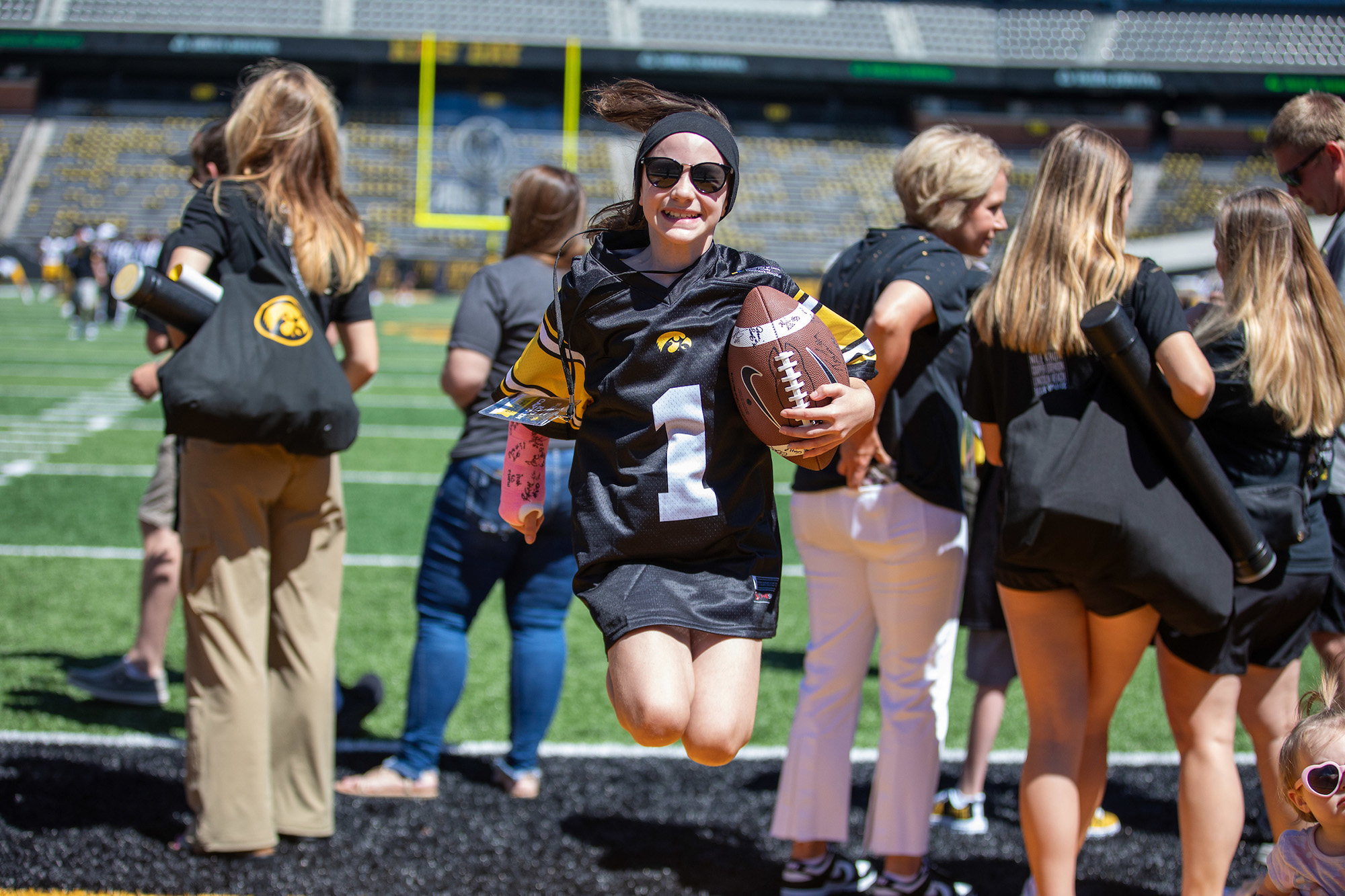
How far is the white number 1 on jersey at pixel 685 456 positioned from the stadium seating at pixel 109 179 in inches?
1292

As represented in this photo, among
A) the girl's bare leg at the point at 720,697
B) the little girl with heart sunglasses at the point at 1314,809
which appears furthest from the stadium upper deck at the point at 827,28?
the little girl with heart sunglasses at the point at 1314,809

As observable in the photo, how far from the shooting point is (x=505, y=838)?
3.21m

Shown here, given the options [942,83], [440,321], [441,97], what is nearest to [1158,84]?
[942,83]

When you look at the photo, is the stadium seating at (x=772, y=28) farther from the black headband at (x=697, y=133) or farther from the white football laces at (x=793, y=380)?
the white football laces at (x=793, y=380)

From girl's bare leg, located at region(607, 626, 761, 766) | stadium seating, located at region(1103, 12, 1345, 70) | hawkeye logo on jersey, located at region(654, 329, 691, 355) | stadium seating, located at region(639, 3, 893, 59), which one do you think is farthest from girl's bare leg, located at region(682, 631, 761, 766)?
stadium seating, located at region(1103, 12, 1345, 70)

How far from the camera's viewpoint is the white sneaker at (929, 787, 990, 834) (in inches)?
135

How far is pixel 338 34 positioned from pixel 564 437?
119 ft

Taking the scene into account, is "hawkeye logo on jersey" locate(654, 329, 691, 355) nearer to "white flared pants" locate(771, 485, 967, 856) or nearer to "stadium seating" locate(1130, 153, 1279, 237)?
"white flared pants" locate(771, 485, 967, 856)

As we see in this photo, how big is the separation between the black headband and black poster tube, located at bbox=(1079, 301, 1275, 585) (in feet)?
2.77

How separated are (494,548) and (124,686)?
1830 mm

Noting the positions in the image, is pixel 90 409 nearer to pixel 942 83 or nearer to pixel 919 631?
pixel 919 631

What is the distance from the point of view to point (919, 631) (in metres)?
2.85

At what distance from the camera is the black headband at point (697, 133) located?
7.18ft

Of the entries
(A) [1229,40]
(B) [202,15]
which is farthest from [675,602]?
(A) [1229,40]
